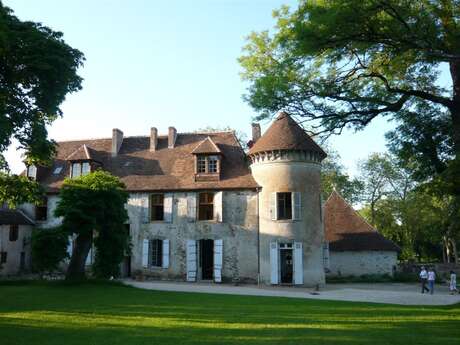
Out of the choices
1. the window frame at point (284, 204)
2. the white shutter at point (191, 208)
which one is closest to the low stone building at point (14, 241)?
the white shutter at point (191, 208)

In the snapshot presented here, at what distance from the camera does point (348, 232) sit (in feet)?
98.2

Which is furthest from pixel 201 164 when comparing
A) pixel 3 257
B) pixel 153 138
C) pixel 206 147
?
pixel 3 257

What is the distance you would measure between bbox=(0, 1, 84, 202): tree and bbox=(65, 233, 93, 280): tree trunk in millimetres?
4744

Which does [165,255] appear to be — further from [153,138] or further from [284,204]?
[153,138]

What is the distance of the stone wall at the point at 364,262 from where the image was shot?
28656 mm

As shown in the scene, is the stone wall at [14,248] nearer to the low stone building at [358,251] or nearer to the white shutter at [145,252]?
the white shutter at [145,252]

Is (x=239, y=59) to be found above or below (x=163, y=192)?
above

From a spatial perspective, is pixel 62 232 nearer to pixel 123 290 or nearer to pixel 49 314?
pixel 123 290

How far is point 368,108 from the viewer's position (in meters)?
11.6

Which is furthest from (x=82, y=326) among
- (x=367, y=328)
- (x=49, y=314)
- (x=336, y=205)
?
(x=336, y=205)

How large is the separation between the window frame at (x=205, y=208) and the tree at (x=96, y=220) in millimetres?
5354

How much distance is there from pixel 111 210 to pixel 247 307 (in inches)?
381

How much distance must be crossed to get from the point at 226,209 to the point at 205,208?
137 centimetres

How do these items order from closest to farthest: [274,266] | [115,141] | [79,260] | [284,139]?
[79,260] < [274,266] < [284,139] < [115,141]
